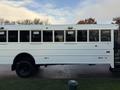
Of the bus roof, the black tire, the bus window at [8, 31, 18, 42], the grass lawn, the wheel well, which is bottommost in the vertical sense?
the grass lawn

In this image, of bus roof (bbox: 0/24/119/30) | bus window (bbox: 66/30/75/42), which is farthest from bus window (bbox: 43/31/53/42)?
bus window (bbox: 66/30/75/42)

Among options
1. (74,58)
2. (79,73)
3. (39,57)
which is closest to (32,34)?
(39,57)

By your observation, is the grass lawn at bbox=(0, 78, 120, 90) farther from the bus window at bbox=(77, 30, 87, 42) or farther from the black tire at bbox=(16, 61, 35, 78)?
the bus window at bbox=(77, 30, 87, 42)

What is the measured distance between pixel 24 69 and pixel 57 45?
186cm

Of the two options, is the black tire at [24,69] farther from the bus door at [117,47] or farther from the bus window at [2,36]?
the bus door at [117,47]

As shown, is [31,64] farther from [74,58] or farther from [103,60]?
[103,60]

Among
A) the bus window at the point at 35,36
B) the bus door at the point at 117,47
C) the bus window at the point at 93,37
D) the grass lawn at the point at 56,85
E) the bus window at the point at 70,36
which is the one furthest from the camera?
the bus window at the point at 35,36

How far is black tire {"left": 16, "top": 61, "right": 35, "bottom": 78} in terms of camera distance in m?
15.3

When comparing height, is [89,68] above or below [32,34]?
below

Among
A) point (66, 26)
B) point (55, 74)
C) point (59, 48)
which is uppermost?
point (66, 26)

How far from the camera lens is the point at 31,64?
15.3 metres

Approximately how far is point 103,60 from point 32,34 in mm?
3330

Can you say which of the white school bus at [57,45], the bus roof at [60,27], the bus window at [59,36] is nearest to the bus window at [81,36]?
the white school bus at [57,45]

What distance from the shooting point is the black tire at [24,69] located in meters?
15.3
